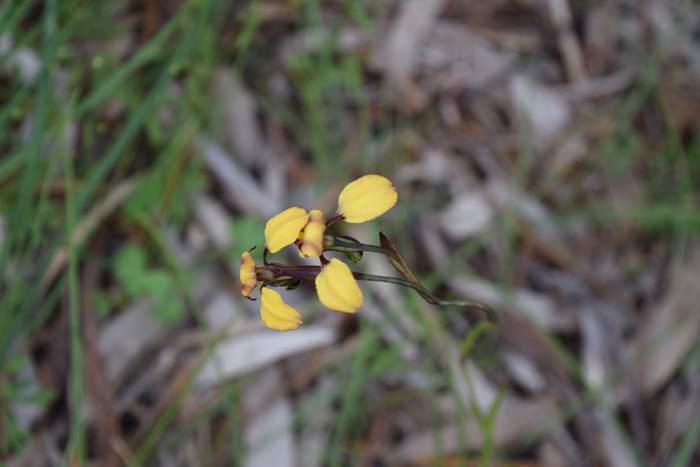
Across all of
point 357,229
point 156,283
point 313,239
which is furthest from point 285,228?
point 357,229

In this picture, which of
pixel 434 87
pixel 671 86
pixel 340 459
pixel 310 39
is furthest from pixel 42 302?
pixel 671 86

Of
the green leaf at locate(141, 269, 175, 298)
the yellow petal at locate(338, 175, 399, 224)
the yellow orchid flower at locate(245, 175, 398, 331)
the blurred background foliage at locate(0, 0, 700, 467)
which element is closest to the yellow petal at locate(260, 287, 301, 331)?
the yellow orchid flower at locate(245, 175, 398, 331)

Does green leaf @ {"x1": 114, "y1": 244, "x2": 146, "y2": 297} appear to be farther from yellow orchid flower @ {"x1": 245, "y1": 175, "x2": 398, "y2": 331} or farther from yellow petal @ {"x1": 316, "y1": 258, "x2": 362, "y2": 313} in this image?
yellow petal @ {"x1": 316, "y1": 258, "x2": 362, "y2": 313}

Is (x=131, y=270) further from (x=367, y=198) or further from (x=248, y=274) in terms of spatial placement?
(x=367, y=198)

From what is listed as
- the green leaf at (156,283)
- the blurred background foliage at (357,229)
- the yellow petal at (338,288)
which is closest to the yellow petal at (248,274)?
the yellow petal at (338,288)

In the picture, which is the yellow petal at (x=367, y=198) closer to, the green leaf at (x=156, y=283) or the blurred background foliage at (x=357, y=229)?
the blurred background foliage at (x=357, y=229)

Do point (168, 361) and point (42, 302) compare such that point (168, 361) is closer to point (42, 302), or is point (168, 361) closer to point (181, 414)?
point (181, 414)
